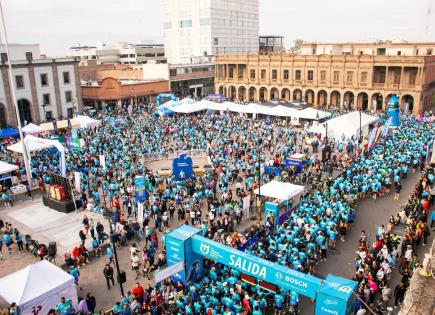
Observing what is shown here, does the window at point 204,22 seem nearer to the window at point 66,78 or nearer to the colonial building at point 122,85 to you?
the colonial building at point 122,85

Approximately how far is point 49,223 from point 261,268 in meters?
13.1

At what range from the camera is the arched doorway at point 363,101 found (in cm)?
5325

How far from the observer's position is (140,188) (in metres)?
20.5

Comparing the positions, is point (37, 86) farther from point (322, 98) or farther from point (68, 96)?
point (322, 98)

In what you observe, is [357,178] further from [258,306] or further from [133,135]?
[133,135]

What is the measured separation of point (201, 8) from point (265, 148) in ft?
200

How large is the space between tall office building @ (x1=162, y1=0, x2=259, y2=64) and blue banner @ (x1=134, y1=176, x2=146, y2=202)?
6320cm

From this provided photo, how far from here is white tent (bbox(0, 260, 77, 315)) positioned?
38.7 feet

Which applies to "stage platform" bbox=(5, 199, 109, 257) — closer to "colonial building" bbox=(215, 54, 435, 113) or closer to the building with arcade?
"colonial building" bbox=(215, 54, 435, 113)

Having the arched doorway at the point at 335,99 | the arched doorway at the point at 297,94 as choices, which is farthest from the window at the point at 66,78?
the arched doorway at the point at 335,99

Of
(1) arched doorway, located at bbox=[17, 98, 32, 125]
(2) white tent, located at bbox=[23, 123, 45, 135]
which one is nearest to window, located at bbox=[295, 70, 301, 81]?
(1) arched doorway, located at bbox=[17, 98, 32, 125]

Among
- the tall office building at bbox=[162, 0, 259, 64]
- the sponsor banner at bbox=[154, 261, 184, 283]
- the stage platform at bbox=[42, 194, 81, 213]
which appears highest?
the tall office building at bbox=[162, 0, 259, 64]

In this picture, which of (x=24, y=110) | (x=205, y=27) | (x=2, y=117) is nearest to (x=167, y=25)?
(x=205, y=27)

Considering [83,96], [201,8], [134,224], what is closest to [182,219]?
[134,224]
